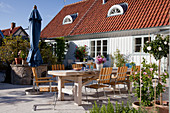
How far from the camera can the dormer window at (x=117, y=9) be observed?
540 inches

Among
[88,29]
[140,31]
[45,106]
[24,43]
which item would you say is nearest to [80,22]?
[88,29]

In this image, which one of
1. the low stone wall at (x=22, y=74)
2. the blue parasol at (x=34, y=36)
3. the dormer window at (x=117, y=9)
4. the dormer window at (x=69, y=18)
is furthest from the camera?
the dormer window at (x=69, y=18)

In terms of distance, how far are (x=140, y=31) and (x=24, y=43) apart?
23.3ft

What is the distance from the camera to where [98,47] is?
14453 millimetres

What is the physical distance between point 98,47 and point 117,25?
2.39 metres

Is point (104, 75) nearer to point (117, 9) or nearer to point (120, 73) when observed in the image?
point (120, 73)

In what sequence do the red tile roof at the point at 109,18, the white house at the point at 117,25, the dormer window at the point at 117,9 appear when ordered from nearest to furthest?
the white house at the point at 117,25 < the red tile roof at the point at 109,18 < the dormer window at the point at 117,9

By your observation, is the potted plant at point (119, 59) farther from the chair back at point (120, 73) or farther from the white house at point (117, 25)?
the chair back at point (120, 73)

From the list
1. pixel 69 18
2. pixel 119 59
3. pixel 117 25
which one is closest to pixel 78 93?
pixel 119 59

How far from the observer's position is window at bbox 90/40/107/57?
14023 millimetres

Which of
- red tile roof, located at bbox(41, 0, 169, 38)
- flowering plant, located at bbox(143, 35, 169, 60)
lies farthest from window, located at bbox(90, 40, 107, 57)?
flowering plant, located at bbox(143, 35, 169, 60)

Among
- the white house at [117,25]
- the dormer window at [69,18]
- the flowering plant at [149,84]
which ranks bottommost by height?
the flowering plant at [149,84]

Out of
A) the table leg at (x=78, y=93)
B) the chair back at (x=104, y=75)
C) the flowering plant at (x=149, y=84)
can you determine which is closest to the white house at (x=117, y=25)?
the chair back at (x=104, y=75)

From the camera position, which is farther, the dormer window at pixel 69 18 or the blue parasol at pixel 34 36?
the dormer window at pixel 69 18
